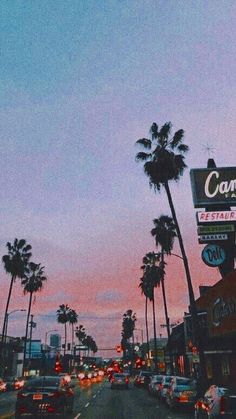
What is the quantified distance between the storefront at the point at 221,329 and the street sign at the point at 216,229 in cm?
326

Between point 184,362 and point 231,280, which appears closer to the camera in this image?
point 231,280

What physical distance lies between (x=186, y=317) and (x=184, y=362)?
9.00 meters

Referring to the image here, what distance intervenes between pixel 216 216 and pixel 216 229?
0.86 m

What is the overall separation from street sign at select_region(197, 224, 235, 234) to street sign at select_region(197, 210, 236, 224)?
328mm

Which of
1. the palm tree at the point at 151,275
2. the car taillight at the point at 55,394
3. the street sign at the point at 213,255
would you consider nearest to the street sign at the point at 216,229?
the street sign at the point at 213,255

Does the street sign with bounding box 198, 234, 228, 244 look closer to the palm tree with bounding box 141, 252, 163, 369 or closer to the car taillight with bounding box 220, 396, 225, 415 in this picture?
the car taillight with bounding box 220, 396, 225, 415

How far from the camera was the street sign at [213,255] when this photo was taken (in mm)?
32406

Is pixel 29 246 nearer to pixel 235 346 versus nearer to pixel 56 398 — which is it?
pixel 235 346

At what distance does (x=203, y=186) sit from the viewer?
32188 millimetres

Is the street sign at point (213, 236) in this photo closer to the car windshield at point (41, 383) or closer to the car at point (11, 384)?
the car windshield at point (41, 383)

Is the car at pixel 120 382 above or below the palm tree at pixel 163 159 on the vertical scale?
below

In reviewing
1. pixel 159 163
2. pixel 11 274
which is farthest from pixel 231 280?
pixel 11 274

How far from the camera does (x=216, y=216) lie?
30.2 metres

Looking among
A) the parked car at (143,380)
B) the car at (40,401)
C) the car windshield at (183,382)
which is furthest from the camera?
the parked car at (143,380)
